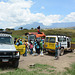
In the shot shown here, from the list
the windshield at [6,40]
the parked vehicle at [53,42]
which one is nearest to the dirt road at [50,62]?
the windshield at [6,40]


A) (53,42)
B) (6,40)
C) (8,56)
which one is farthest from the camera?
(53,42)

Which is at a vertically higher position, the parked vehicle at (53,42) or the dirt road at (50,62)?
the parked vehicle at (53,42)

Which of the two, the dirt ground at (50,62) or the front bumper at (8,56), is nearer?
the front bumper at (8,56)

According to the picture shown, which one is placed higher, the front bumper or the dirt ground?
the front bumper

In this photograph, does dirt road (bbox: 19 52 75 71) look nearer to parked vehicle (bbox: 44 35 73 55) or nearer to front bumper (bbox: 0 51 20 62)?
front bumper (bbox: 0 51 20 62)

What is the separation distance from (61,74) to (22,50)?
11.0 feet

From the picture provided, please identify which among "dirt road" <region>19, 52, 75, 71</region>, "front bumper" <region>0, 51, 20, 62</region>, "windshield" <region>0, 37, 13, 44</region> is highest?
"windshield" <region>0, 37, 13, 44</region>

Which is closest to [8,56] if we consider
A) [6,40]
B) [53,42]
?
[6,40]

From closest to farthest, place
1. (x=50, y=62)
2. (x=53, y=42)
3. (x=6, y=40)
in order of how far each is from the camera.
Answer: (x=6, y=40)
(x=50, y=62)
(x=53, y=42)

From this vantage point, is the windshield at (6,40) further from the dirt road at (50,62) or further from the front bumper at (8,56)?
the dirt road at (50,62)

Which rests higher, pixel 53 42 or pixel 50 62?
pixel 53 42

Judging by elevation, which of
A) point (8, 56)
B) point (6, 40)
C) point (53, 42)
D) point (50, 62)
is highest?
point (6, 40)

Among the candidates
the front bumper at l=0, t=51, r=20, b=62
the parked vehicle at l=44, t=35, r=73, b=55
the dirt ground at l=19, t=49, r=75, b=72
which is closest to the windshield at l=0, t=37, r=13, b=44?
the front bumper at l=0, t=51, r=20, b=62

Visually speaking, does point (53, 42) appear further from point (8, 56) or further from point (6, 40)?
point (8, 56)
